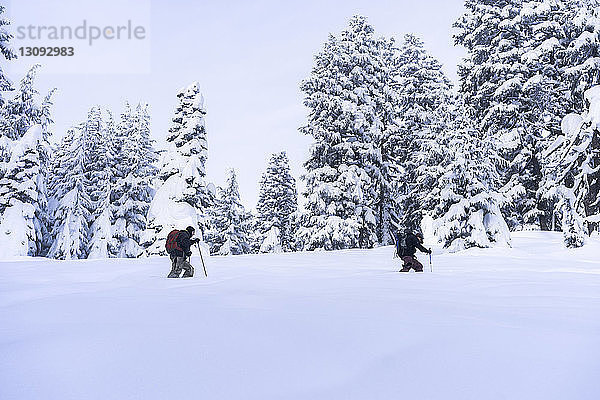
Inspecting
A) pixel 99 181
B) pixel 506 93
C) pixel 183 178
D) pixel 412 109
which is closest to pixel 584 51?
pixel 506 93

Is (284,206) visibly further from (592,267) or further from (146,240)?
(592,267)

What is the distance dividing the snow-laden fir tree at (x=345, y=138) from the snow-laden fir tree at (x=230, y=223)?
1777 cm

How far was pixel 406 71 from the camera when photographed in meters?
29.2

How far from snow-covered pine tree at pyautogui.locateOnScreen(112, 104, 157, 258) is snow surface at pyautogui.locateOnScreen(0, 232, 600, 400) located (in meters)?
26.2

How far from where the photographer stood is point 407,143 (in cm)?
2778

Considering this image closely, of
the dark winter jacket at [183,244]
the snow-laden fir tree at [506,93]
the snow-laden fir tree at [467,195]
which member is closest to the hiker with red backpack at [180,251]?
the dark winter jacket at [183,244]

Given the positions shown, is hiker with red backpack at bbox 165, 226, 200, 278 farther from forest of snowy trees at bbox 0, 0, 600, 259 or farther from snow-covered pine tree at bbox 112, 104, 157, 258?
snow-covered pine tree at bbox 112, 104, 157, 258

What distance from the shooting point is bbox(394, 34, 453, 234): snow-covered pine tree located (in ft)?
87.4

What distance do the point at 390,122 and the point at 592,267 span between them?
1726cm

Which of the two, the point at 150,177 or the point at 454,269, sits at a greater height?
the point at 150,177

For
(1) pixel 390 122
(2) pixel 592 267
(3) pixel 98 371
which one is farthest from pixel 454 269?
(1) pixel 390 122

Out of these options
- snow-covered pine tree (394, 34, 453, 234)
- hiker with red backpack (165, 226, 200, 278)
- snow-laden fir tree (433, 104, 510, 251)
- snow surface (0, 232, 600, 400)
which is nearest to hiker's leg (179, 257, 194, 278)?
hiker with red backpack (165, 226, 200, 278)

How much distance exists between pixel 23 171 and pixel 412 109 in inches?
915

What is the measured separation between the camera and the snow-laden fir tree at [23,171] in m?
26.3
